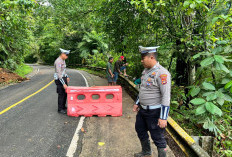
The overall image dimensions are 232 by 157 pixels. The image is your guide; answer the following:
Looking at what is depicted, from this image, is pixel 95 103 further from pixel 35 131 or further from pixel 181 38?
pixel 181 38

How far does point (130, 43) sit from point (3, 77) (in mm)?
10425

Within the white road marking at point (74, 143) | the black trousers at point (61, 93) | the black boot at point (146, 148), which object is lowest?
the white road marking at point (74, 143)

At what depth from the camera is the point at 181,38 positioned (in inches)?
166

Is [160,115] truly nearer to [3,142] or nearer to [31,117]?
[3,142]

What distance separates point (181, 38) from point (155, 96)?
222 centimetres

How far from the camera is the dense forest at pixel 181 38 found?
2.98 meters

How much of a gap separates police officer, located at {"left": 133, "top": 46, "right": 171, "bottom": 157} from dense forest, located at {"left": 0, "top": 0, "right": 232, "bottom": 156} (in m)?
0.55

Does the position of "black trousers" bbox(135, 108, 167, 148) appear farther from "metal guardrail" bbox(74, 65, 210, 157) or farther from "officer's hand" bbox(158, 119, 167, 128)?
"metal guardrail" bbox(74, 65, 210, 157)

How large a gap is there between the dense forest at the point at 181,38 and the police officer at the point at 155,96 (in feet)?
1.82

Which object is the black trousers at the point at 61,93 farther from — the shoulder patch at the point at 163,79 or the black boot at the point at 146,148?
the shoulder patch at the point at 163,79

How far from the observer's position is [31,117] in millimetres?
5406

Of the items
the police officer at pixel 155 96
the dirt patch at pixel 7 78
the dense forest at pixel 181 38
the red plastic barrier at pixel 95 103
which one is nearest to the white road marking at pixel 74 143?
the red plastic barrier at pixel 95 103

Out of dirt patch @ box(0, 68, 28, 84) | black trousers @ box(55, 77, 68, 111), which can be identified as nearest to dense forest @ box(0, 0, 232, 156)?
dirt patch @ box(0, 68, 28, 84)

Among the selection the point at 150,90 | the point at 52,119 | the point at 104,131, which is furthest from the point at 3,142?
the point at 150,90
